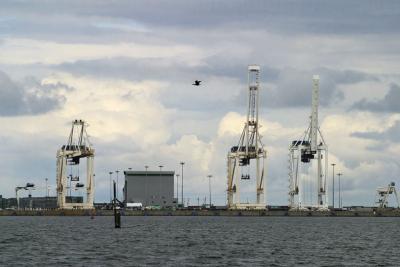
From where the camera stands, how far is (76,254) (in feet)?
338

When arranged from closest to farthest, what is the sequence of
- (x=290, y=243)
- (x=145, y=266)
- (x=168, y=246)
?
(x=145, y=266), (x=168, y=246), (x=290, y=243)

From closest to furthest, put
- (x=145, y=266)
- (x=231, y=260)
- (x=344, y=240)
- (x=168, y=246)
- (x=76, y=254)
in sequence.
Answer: (x=145, y=266), (x=231, y=260), (x=76, y=254), (x=168, y=246), (x=344, y=240)

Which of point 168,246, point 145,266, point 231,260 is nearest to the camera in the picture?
point 145,266

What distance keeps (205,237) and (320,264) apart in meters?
48.7

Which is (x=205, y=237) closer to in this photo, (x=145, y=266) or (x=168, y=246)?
(x=168, y=246)

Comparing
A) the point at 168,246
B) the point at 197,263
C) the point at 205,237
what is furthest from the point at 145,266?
the point at 205,237

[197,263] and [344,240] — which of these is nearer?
[197,263]

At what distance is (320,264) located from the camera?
3661 inches

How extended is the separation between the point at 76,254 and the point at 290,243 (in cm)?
3513

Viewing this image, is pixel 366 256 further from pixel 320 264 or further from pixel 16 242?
pixel 16 242

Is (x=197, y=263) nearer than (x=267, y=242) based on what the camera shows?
Yes

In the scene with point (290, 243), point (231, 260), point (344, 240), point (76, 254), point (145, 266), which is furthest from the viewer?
point (344, 240)

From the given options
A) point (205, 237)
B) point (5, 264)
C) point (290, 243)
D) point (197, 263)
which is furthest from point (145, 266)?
point (205, 237)

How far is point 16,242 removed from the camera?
12812 cm
